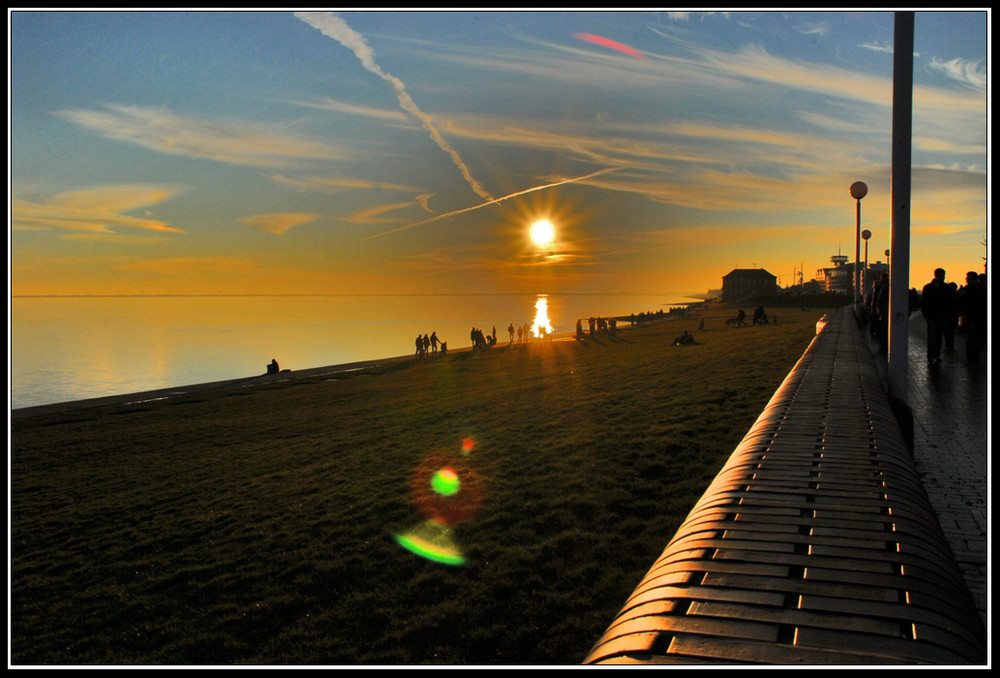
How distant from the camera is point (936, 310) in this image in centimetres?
1453

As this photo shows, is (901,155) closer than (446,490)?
Yes

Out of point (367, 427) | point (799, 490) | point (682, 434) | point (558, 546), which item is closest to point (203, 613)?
point (558, 546)

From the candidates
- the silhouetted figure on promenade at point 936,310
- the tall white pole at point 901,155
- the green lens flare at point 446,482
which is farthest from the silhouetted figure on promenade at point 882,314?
the green lens flare at point 446,482

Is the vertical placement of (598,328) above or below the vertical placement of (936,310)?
below

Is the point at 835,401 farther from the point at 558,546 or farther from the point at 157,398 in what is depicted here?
the point at 157,398

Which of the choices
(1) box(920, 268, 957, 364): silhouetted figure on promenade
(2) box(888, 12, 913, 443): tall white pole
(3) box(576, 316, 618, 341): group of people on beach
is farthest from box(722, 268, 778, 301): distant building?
(2) box(888, 12, 913, 443): tall white pole

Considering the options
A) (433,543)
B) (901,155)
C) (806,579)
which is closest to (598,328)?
(901,155)

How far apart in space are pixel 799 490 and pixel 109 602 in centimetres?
621

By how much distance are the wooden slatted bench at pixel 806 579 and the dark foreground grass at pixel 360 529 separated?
1879mm

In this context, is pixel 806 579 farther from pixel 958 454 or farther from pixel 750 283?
pixel 750 283

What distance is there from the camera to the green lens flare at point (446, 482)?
8.21m

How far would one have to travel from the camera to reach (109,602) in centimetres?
609

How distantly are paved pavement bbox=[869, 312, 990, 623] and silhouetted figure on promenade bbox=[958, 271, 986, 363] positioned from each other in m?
0.87

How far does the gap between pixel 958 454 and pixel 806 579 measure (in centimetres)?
618
